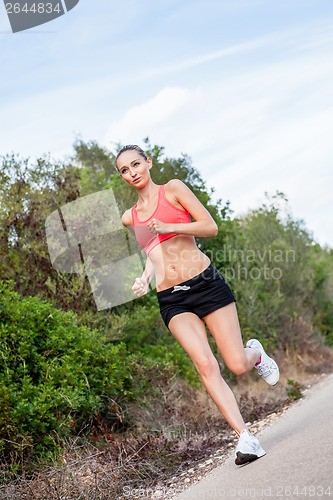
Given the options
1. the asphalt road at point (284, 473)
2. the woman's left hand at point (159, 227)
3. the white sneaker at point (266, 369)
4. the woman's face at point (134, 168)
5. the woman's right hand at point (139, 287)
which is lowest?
the asphalt road at point (284, 473)

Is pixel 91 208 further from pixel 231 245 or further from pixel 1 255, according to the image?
pixel 231 245

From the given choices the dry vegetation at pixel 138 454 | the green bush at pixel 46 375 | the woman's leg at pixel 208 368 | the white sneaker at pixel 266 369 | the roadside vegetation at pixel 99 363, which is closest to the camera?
the woman's leg at pixel 208 368

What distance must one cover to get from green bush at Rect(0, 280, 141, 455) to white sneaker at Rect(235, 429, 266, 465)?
2723mm

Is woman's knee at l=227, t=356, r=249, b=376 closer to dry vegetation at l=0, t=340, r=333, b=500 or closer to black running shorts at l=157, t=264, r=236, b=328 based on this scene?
black running shorts at l=157, t=264, r=236, b=328

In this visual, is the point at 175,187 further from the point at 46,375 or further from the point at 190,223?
the point at 46,375

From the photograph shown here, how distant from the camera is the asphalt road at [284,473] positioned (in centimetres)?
387

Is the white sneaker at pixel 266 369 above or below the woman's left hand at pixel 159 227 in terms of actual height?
below

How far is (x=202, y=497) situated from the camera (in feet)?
15.2

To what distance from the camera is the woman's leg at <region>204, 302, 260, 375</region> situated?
17.6ft

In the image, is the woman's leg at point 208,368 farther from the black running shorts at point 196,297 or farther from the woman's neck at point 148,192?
the woman's neck at point 148,192

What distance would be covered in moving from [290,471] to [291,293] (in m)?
19.9

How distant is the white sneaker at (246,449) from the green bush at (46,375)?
2723 millimetres

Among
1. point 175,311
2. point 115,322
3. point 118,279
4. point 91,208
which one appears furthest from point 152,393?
point 175,311

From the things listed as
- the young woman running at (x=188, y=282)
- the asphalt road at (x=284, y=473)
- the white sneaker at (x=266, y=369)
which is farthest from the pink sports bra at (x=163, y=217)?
the asphalt road at (x=284, y=473)
